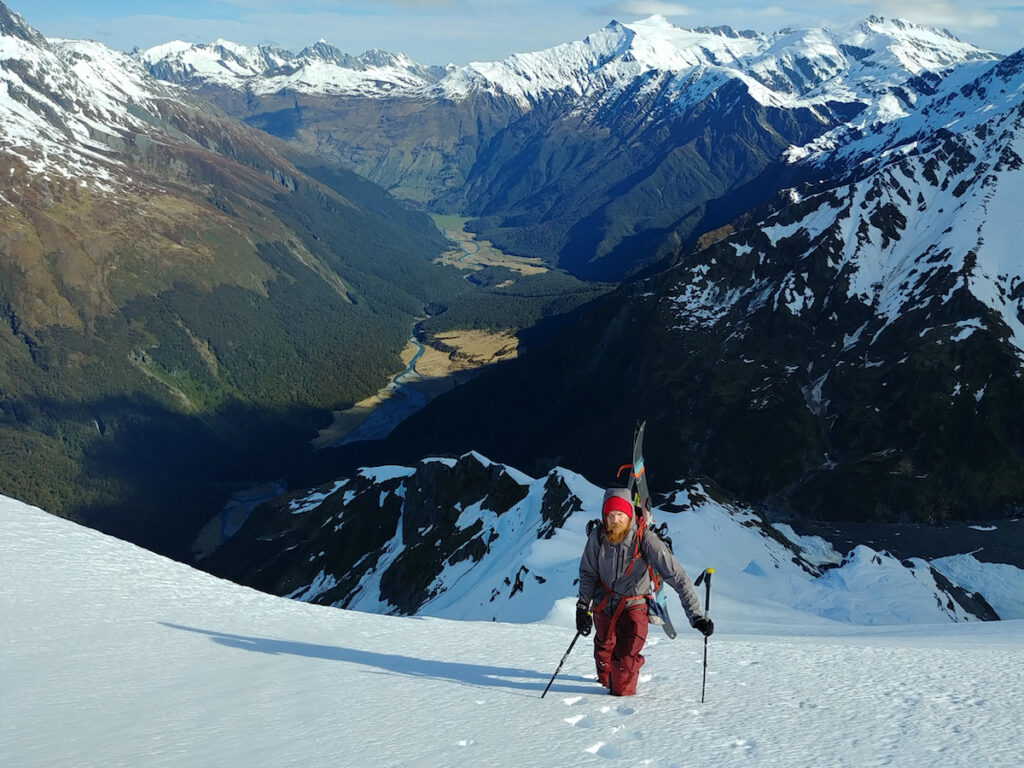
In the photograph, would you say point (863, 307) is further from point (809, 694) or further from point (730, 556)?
point (809, 694)

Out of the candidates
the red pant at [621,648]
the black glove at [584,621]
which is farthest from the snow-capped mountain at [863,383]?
the black glove at [584,621]

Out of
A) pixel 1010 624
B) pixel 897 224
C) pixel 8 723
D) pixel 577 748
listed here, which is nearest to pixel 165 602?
pixel 8 723

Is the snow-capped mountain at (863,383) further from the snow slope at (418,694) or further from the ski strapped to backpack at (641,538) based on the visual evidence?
the ski strapped to backpack at (641,538)

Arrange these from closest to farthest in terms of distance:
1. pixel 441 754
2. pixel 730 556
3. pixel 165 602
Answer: pixel 441 754 → pixel 165 602 → pixel 730 556

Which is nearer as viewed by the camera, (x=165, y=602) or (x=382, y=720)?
(x=382, y=720)

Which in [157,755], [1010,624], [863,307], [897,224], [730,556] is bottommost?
[157,755]

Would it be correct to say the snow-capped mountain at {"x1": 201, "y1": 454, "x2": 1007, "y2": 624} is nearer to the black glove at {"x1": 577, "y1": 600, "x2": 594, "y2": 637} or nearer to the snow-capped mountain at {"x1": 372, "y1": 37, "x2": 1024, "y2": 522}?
the black glove at {"x1": 577, "y1": 600, "x2": 594, "y2": 637}

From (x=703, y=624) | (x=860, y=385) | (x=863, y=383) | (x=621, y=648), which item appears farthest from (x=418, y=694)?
(x=863, y=383)
